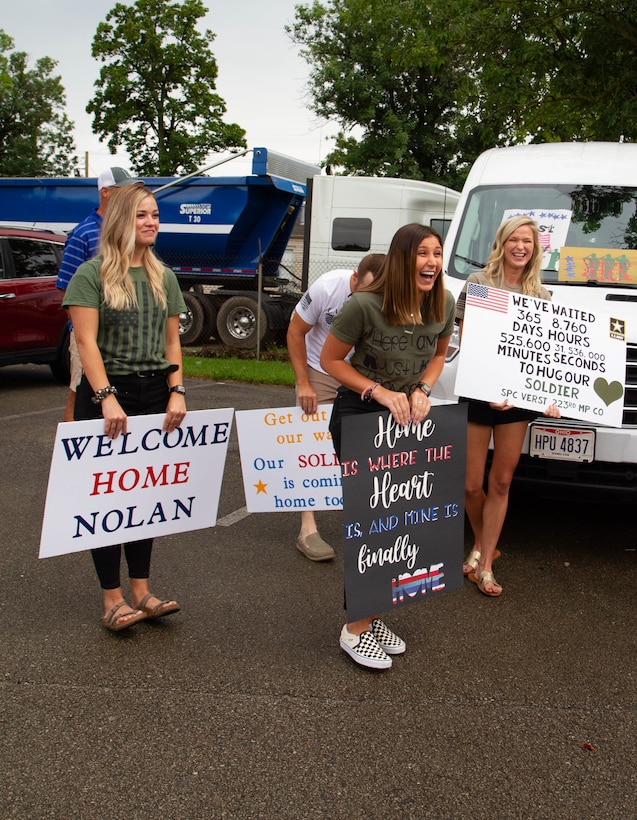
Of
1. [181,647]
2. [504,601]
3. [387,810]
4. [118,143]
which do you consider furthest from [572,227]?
[118,143]

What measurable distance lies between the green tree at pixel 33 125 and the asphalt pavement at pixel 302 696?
48501 millimetres

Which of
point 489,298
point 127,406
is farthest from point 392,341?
point 127,406

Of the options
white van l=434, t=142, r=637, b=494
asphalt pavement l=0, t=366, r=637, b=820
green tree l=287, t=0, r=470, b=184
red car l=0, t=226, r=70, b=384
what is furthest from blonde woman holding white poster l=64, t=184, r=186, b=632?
green tree l=287, t=0, r=470, b=184

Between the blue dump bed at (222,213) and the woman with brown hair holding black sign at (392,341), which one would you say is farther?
the blue dump bed at (222,213)

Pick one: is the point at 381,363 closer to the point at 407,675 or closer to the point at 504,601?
the point at 407,675

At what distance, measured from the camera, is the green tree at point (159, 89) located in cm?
3581

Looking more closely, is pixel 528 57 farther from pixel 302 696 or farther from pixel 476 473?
pixel 302 696

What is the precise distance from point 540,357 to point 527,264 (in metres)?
0.52

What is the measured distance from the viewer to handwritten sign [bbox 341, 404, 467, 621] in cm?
330

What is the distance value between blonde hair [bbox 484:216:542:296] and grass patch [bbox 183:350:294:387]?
712 cm

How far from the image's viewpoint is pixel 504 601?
13.6 ft

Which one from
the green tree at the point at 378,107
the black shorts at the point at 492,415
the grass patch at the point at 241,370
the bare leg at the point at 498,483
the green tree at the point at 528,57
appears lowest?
the grass patch at the point at 241,370

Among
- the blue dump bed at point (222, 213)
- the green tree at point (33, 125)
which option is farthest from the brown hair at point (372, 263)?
the green tree at point (33, 125)

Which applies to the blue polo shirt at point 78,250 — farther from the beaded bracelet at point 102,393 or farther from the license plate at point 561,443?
the license plate at point 561,443
